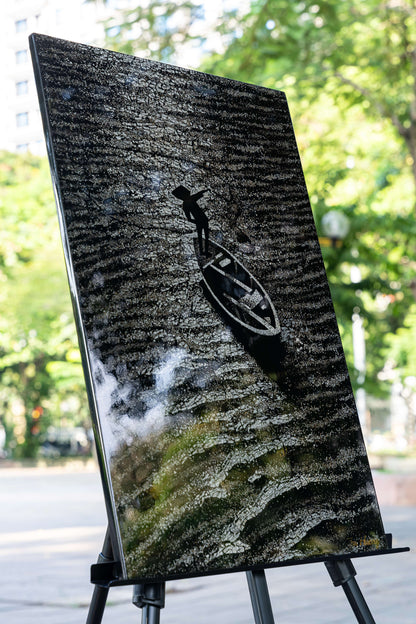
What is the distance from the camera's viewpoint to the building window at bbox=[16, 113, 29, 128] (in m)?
66.2

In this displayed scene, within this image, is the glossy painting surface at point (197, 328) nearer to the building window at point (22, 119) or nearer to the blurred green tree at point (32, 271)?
the blurred green tree at point (32, 271)

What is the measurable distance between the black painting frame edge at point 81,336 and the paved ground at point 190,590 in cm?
292

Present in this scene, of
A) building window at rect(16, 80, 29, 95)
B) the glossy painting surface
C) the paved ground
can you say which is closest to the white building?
building window at rect(16, 80, 29, 95)

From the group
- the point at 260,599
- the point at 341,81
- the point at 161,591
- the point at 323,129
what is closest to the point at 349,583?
the point at 260,599

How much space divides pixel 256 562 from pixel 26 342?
19.6 m

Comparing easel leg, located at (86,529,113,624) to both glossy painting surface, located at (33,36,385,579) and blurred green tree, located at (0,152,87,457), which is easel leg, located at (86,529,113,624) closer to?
glossy painting surface, located at (33,36,385,579)

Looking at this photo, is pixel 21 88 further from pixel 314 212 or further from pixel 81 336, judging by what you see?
pixel 81 336

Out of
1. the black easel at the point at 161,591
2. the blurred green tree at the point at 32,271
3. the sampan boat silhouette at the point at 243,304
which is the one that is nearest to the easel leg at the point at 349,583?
the black easel at the point at 161,591

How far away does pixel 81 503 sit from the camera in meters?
12.8

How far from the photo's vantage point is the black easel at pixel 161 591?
162 cm

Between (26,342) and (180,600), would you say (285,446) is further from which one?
(26,342)

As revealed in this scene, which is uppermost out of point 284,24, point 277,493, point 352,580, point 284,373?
point 284,24

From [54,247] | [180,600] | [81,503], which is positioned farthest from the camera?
[54,247]

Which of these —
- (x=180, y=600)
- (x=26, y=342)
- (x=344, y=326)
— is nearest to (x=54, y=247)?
(x=26, y=342)
